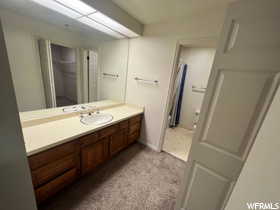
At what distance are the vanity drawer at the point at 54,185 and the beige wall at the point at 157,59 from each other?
1.51m

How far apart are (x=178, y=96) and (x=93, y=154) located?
272 cm

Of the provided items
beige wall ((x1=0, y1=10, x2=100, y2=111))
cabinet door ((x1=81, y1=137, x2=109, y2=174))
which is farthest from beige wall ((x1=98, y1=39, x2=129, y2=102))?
cabinet door ((x1=81, y1=137, x2=109, y2=174))

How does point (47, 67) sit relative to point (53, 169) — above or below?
above

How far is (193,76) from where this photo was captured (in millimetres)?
3262

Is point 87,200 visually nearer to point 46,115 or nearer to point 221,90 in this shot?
point 46,115

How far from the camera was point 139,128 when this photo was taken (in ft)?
8.31

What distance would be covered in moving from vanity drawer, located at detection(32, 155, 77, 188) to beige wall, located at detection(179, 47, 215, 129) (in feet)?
10.2

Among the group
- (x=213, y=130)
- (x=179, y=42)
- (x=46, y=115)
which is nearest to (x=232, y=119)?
(x=213, y=130)

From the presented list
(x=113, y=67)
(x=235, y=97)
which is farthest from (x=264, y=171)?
(x=113, y=67)

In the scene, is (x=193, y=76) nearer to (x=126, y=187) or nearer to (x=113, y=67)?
(x=113, y=67)

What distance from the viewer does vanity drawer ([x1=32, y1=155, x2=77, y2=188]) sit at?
1.07 meters

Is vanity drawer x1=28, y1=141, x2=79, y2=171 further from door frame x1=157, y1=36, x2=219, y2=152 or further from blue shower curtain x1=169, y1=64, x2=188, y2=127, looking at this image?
blue shower curtain x1=169, y1=64, x2=188, y2=127

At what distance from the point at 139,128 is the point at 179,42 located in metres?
1.80

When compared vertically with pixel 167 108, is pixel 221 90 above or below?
above
